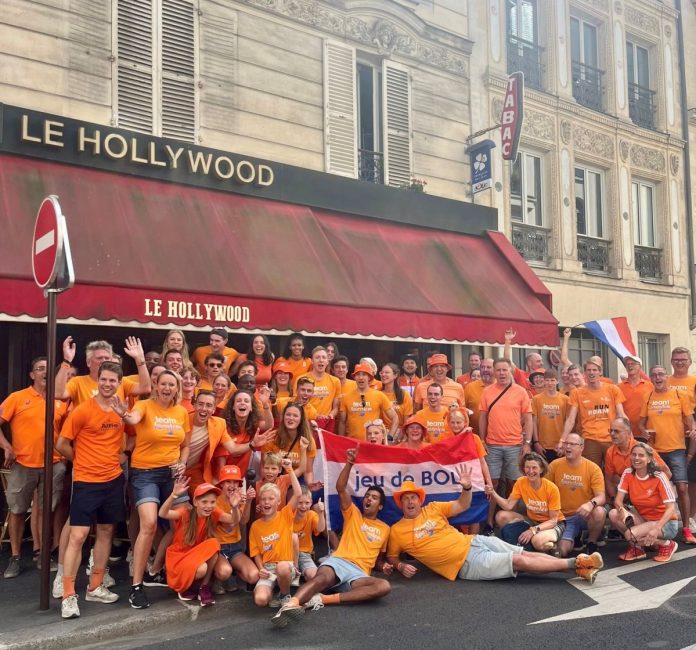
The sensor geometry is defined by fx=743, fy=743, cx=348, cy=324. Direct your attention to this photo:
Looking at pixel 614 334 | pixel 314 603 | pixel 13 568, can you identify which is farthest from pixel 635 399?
pixel 13 568

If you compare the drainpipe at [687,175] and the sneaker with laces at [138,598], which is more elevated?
the drainpipe at [687,175]

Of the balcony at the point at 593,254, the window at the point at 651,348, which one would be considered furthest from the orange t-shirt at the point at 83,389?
the window at the point at 651,348

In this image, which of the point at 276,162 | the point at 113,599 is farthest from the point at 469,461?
the point at 276,162

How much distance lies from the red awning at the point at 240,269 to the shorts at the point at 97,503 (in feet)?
7.65

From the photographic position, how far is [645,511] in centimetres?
735

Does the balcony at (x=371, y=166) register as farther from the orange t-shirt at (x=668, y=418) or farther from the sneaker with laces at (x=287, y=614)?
the sneaker with laces at (x=287, y=614)

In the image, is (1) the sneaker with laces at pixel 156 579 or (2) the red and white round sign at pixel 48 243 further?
(1) the sneaker with laces at pixel 156 579

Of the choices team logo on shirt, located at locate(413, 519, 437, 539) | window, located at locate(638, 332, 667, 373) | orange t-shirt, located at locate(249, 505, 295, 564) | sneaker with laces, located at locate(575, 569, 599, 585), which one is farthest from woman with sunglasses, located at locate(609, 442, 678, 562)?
window, located at locate(638, 332, 667, 373)

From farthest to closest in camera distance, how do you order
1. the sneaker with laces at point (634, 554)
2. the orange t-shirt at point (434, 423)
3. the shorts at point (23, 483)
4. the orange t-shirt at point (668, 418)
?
the orange t-shirt at point (668, 418) → the orange t-shirt at point (434, 423) → the sneaker with laces at point (634, 554) → the shorts at point (23, 483)

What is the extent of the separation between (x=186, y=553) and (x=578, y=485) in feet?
12.9

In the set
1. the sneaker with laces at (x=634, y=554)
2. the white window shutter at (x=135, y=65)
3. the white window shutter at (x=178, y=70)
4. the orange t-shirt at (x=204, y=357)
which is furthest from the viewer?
the white window shutter at (x=178, y=70)

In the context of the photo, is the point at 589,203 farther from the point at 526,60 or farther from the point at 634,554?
the point at 634,554

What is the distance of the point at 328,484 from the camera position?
6.98 m

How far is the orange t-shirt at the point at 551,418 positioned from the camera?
8.84 m
